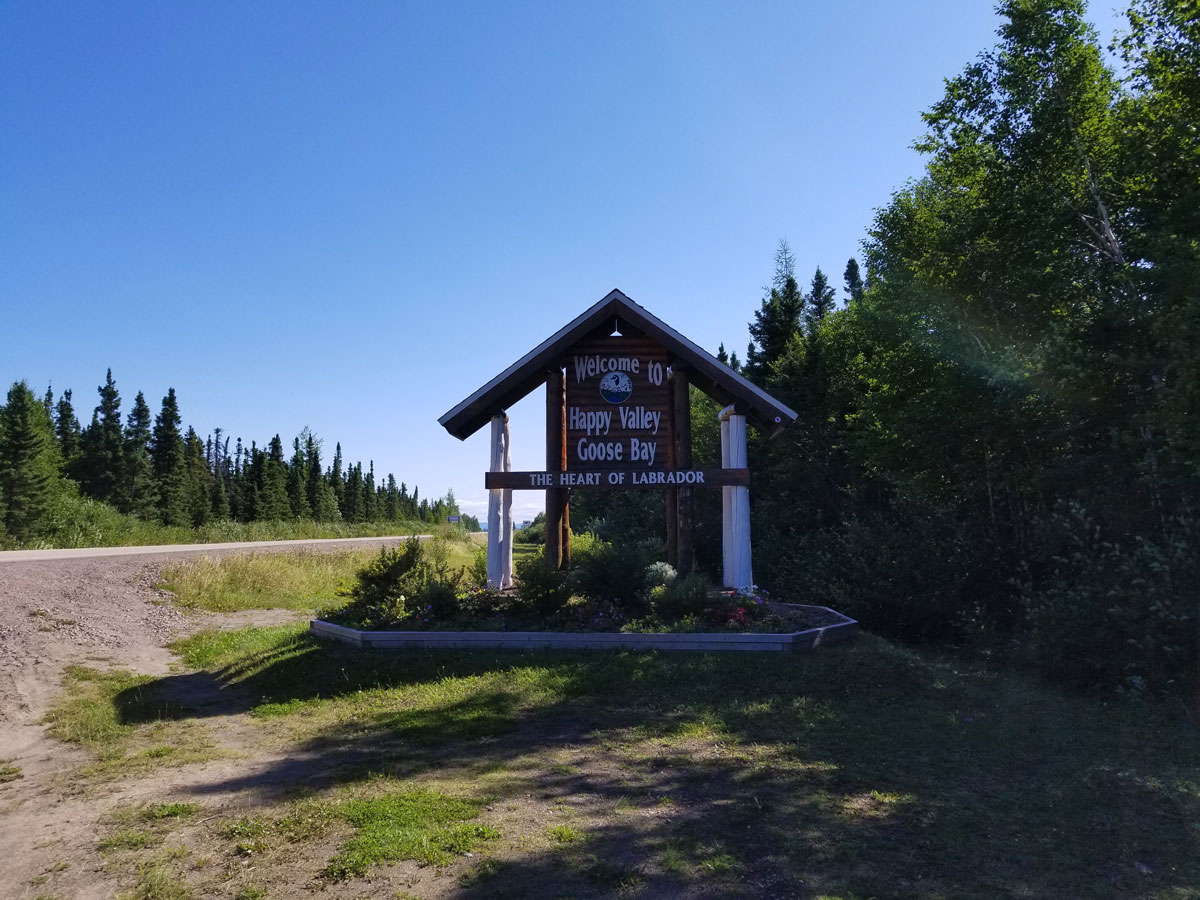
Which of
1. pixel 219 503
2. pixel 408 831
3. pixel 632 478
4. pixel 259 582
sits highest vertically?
pixel 219 503

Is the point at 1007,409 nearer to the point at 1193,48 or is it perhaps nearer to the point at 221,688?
the point at 1193,48

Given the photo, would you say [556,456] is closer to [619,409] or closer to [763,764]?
[619,409]

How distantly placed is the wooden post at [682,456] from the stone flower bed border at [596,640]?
294 cm

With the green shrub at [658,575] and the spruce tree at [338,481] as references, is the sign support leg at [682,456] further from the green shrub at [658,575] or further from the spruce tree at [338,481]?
the spruce tree at [338,481]

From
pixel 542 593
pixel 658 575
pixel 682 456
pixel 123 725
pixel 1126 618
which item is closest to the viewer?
pixel 123 725

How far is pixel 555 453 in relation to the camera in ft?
46.6

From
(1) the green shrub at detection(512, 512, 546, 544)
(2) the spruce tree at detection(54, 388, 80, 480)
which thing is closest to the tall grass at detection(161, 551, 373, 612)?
(1) the green shrub at detection(512, 512, 546, 544)

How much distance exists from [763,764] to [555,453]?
8.27m

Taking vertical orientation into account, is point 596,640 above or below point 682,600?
below

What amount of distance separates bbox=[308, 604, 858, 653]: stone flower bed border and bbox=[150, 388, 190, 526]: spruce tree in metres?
60.4

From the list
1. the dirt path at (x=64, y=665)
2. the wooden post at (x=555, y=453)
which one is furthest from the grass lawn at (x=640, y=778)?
the wooden post at (x=555, y=453)

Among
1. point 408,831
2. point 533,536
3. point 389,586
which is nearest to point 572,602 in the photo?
point 389,586

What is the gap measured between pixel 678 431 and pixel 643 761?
7.97 meters

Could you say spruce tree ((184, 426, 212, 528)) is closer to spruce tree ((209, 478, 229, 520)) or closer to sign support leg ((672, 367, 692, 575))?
spruce tree ((209, 478, 229, 520))
